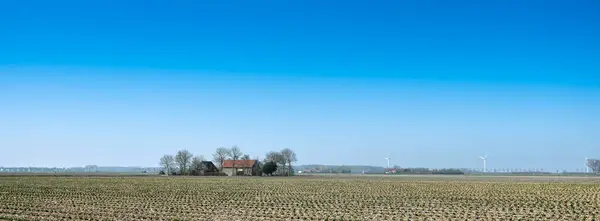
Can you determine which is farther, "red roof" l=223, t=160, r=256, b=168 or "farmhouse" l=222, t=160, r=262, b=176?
"red roof" l=223, t=160, r=256, b=168

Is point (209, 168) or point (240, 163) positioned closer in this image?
point (209, 168)

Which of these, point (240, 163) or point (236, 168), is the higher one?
point (240, 163)

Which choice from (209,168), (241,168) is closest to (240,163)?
(241,168)

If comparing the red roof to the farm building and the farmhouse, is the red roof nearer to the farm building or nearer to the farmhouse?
the farmhouse

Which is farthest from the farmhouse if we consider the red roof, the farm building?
the farm building

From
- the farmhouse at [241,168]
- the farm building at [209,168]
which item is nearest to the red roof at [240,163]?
the farmhouse at [241,168]

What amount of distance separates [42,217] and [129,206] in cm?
691

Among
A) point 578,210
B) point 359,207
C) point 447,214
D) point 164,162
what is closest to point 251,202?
point 359,207

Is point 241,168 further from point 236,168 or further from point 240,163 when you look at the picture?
point 240,163

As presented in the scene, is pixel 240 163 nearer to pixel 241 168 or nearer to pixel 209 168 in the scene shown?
pixel 241 168

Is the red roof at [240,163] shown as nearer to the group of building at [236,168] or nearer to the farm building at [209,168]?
the group of building at [236,168]

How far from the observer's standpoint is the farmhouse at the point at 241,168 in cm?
15356

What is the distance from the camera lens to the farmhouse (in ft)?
504

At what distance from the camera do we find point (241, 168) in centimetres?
15812
